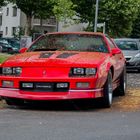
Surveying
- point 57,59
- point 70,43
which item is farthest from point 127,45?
point 57,59

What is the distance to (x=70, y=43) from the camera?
11062mm

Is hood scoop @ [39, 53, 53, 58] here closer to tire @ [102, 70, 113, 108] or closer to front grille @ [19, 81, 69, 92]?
front grille @ [19, 81, 69, 92]

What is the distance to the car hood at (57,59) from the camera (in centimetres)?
957

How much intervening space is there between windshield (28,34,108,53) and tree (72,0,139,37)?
34.6 m

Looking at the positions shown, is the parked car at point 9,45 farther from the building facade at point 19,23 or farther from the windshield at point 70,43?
the windshield at point 70,43

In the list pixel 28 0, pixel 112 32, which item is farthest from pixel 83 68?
pixel 112 32

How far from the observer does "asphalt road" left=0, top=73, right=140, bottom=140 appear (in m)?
7.19

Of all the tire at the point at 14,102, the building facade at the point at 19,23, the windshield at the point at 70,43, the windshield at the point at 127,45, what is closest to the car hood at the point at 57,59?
the windshield at the point at 70,43

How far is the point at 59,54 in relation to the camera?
Answer: 10.2 m

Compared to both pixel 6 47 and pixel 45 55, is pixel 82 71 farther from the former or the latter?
pixel 6 47

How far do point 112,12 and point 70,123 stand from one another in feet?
129

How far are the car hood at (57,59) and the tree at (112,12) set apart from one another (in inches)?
1401

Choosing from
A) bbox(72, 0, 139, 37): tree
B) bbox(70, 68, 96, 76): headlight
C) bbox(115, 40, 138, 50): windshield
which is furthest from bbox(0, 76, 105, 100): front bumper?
bbox(72, 0, 139, 37): tree

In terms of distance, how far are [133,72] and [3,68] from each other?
38.4ft
